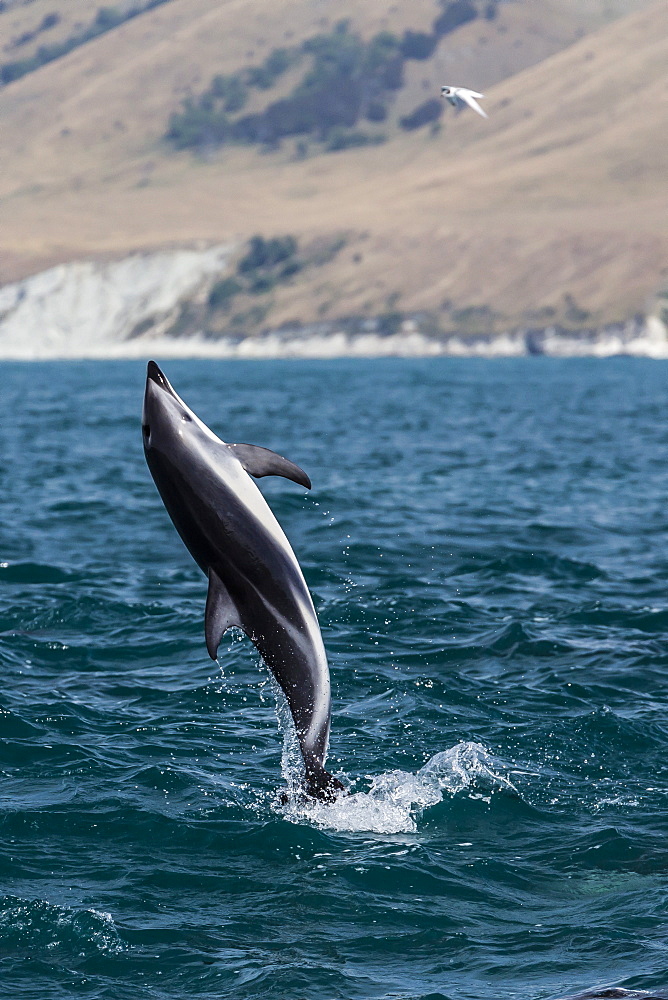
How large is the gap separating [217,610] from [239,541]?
1.76 ft

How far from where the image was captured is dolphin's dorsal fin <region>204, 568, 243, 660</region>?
9.45 meters

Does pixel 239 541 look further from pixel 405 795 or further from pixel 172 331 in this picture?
pixel 172 331

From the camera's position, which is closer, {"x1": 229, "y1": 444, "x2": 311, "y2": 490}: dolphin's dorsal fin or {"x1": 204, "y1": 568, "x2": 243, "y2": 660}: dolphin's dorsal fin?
{"x1": 229, "y1": 444, "x2": 311, "y2": 490}: dolphin's dorsal fin

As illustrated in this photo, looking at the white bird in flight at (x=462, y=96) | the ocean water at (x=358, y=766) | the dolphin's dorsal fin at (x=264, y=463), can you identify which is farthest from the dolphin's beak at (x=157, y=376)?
the white bird in flight at (x=462, y=96)

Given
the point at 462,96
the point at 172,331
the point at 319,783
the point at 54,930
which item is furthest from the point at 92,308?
the point at 54,930

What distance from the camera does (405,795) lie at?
39.0ft

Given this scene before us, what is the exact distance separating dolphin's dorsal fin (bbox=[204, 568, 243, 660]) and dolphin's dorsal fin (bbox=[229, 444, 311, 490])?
2.69 feet

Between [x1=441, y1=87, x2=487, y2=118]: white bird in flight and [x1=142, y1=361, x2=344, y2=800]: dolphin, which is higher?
[x1=441, y1=87, x2=487, y2=118]: white bird in flight

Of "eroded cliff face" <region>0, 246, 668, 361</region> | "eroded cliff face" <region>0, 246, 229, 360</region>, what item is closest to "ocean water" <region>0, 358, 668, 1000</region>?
"eroded cliff face" <region>0, 246, 668, 361</region>

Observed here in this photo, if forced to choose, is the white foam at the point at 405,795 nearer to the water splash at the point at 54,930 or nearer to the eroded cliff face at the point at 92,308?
the water splash at the point at 54,930

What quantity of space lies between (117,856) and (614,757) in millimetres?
5109

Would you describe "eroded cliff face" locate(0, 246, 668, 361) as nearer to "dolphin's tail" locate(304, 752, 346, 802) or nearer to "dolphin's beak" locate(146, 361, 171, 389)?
"dolphin's tail" locate(304, 752, 346, 802)

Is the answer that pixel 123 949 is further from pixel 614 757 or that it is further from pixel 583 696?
pixel 583 696

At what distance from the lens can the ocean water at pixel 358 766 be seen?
366 inches
